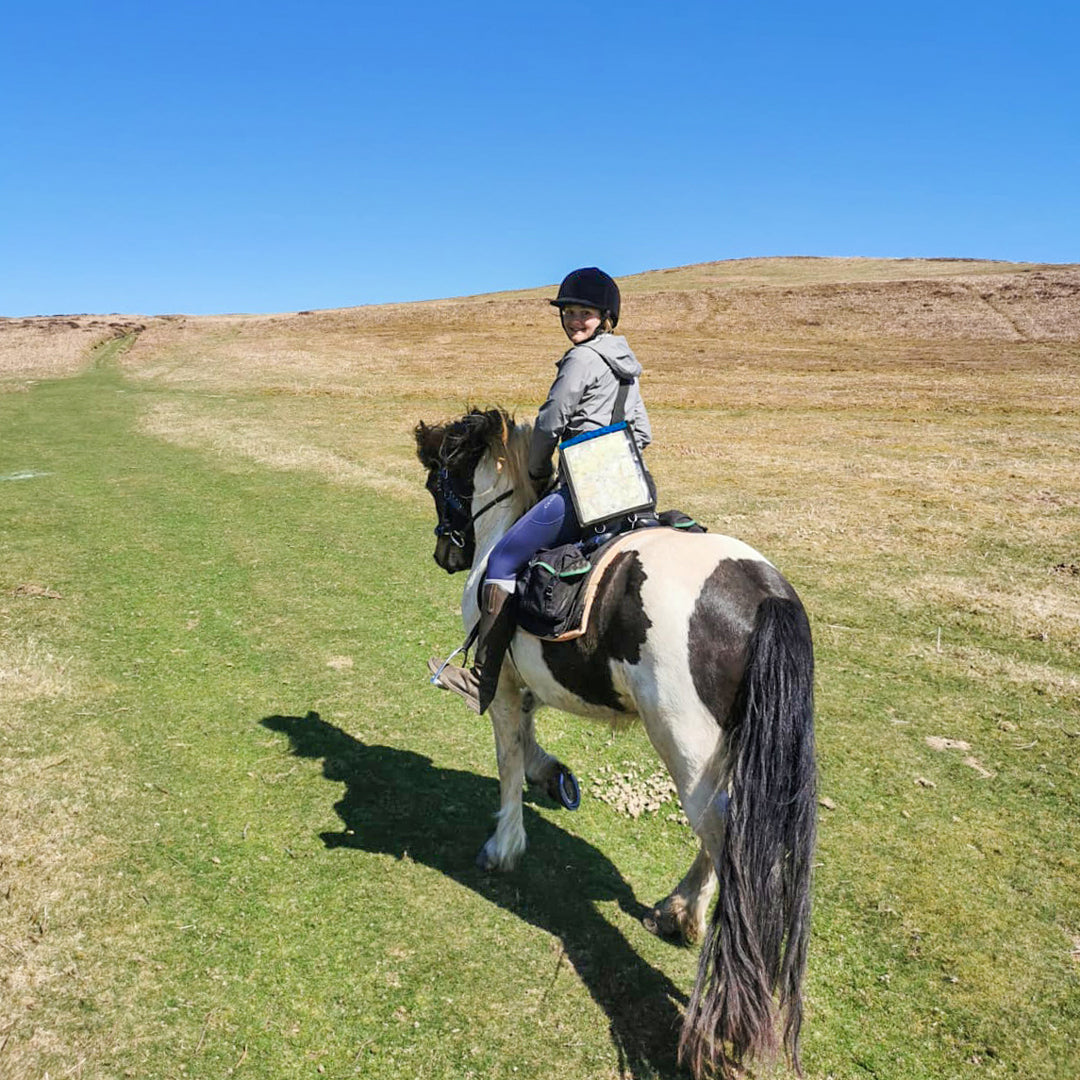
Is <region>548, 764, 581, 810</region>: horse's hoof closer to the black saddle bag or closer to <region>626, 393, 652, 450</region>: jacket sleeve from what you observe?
the black saddle bag

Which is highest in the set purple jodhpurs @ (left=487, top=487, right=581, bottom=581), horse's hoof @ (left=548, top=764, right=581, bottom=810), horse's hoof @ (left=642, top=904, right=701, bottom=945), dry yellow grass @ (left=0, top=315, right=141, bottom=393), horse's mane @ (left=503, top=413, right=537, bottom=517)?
dry yellow grass @ (left=0, top=315, right=141, bottom=393)

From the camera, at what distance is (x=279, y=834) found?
237 inches

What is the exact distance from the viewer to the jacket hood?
4.91 meters

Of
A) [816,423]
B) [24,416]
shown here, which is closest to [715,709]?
[816,423]

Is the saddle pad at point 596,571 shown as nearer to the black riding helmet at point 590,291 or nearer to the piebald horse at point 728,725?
the piebald horse at point 728,725

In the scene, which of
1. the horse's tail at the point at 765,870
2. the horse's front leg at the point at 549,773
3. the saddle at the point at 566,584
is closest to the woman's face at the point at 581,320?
the saddle at the point at 566,584

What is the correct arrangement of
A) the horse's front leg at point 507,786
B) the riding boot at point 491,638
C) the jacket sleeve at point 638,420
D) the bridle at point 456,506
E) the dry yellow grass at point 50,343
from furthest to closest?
1. the dry yellow grass at point 50,343
2. the bridle at point 456,506
3. the horse's front leg at point 507,786
4. the jacket sleeve at point 638,420
5. the riding boot at point 491,638

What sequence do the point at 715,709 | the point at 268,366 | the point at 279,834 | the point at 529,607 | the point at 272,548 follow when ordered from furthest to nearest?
the point at 268,366
the point at 272,548
the point at 279,834
the point at 529,607
the point at 715,709

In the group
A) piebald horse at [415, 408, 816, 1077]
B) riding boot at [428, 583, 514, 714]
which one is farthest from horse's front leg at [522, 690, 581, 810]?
piebald horse at [415, 408, 816, 1077]

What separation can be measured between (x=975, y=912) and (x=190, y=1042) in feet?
16.2

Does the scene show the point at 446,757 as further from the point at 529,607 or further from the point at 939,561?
the point at 939,561

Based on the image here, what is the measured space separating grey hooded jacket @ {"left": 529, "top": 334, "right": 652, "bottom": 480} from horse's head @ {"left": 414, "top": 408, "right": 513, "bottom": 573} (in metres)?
0.83

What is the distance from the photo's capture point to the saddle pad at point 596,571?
180 inches

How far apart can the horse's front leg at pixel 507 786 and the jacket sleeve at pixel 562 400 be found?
179 cm
